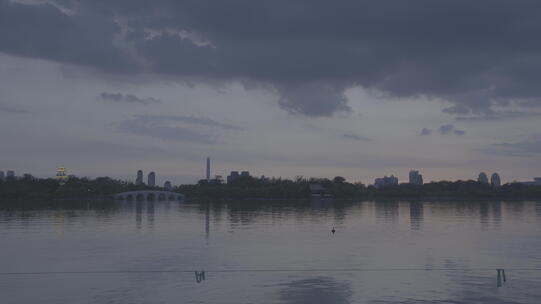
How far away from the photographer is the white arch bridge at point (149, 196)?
178875 millimetres

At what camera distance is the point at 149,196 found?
649 feet

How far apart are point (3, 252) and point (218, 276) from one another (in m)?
16.5

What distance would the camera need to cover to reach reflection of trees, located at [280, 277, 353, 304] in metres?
19.6

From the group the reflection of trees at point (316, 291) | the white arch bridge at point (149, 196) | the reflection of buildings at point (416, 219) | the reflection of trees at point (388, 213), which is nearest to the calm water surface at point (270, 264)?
the reflection of trees at point (316, 291)

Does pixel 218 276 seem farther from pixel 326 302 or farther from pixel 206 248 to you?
pixel 206 248

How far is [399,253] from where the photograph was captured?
3234 centimetres

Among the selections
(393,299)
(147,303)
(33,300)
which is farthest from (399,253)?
(33,300)

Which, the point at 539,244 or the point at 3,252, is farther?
the point at 539,244

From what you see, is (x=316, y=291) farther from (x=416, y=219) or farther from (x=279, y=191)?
(x=279, y=191)

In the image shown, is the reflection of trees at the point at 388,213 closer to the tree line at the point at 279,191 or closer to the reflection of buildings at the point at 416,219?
the reflection of buildings at the point at 416,219

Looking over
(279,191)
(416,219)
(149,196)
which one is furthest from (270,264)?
(149,196)

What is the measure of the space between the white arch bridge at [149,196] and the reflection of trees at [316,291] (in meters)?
162

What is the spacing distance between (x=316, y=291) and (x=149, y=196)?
183 meters

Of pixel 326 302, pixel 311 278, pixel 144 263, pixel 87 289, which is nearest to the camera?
pixel 326 302
